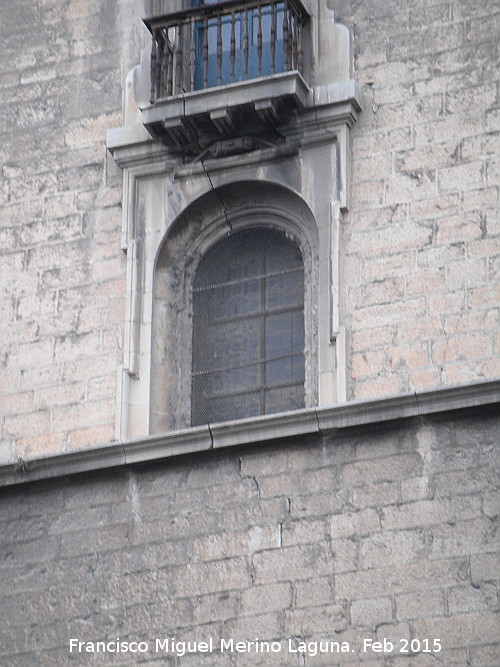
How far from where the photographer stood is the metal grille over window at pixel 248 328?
13.6 m

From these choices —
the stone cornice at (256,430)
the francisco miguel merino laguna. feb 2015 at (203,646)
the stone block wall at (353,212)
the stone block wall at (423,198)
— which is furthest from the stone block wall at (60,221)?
the stone block wall at (423,198)

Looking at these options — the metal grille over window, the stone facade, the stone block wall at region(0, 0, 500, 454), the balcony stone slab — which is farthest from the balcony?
the metal grille over window

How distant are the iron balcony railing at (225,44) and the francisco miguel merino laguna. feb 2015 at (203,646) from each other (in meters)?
4.25

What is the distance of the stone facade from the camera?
12273mm

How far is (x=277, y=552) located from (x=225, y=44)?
441cm

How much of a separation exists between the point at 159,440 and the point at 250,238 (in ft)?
6.62

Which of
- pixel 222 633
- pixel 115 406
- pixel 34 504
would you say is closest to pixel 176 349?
pixel 115 406

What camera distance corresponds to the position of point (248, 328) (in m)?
13.9

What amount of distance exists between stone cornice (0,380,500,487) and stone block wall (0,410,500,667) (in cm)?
9

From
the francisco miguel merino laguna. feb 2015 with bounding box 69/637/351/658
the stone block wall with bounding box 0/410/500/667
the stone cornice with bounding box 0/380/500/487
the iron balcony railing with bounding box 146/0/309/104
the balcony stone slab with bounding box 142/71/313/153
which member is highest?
the iron balcony railing with bounding box 146/0/309/104

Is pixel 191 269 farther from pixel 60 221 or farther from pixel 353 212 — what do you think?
pixel 353 212

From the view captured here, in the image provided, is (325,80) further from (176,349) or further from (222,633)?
(222,633)

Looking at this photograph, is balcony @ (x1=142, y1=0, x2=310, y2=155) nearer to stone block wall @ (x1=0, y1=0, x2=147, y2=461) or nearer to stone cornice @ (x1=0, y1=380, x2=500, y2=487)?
stone block wall @ (x1=0, y1=0, x2=147, y2=461)

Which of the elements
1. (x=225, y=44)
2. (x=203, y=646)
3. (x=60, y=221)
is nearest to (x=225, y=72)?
(x=225, y=44)
